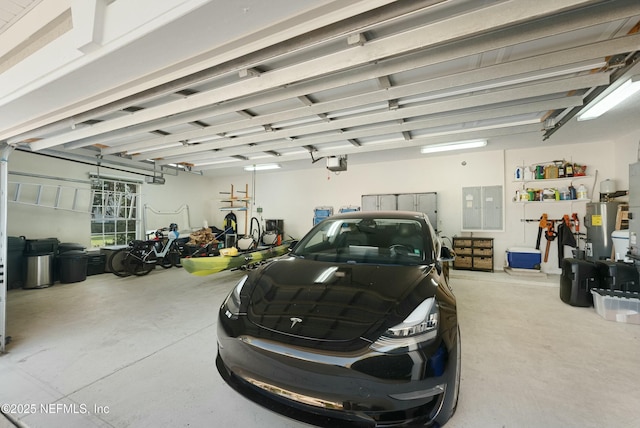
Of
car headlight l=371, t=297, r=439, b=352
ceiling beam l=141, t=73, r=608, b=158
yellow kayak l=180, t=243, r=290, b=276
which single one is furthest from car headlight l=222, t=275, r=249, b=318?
yellow kayak l=180, t=243, r=290, b=276

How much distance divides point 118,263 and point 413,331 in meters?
6.65

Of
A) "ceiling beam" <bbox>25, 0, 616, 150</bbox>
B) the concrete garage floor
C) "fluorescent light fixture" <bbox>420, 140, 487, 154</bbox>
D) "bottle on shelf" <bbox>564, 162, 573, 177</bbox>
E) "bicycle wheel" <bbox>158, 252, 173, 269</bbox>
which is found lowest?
the concrete garage floor

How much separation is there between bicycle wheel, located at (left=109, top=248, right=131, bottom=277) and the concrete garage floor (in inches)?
66.0

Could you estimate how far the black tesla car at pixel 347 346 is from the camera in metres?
1.11

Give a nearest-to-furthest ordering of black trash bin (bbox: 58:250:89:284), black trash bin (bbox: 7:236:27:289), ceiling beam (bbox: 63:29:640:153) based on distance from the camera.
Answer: ceiling beam (bbox: 63:29:640:153) → black trash bin (bbox: 7:236:27:289) → black trash bin (bbox: 58:250:89:284)

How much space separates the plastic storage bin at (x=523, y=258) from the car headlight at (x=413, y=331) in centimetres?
539

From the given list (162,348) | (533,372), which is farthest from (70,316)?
(533,372)

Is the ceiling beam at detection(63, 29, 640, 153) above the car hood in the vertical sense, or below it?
above

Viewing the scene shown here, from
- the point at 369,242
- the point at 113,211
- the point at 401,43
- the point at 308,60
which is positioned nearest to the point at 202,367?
the point at 369,242

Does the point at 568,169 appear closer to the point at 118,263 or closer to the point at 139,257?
the point at 139,257

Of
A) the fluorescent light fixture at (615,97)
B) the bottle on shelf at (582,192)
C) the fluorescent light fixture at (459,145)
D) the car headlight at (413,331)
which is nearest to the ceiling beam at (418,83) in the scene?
the fluorescent light fixture at (615,97)

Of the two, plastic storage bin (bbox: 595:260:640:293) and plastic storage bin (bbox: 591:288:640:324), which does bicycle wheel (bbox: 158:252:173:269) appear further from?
plastic storage bin (bbox: 595:260:640:293)

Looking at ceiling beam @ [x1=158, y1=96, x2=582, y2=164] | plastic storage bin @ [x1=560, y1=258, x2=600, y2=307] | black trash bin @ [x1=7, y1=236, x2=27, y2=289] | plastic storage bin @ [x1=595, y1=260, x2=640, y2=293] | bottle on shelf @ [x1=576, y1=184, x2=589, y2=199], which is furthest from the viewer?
bottle on shelf @ [x1=576, y1=184, x2=589, y2=199]

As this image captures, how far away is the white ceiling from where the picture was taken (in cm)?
133
